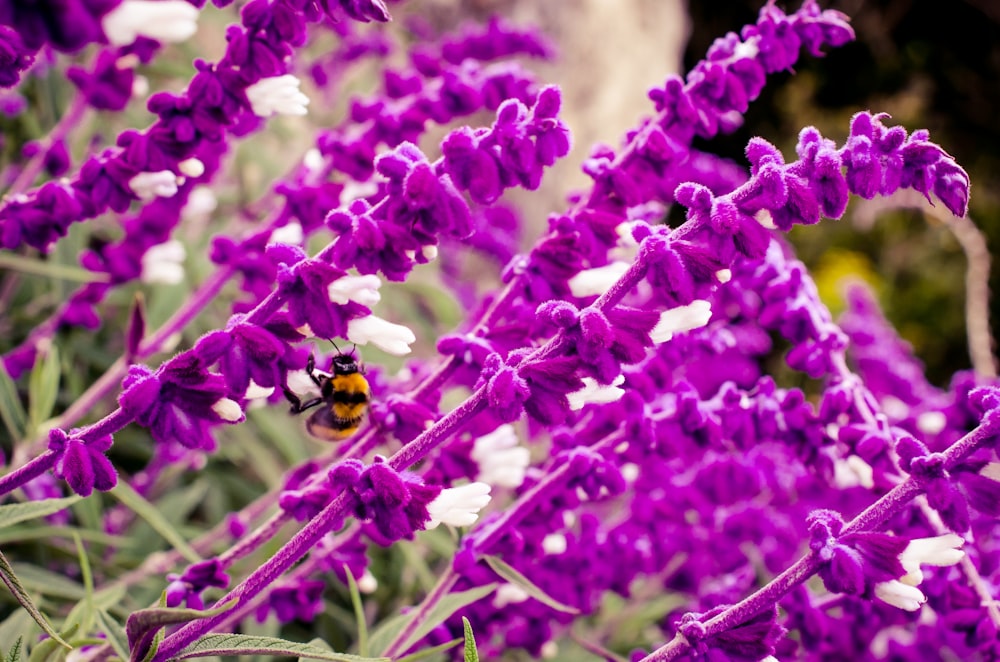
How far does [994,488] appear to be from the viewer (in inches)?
30.0

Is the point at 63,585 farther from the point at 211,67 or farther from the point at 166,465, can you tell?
the point at 211,67

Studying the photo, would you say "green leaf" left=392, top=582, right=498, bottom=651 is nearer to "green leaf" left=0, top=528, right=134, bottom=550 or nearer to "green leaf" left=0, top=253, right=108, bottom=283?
"green leaf" left=0, top=528, right=134, bottom=550

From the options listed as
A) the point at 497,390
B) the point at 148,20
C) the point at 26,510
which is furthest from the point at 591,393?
the point at 26,510

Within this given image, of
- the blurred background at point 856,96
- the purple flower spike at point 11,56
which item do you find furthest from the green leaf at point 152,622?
the blurred background at point 856,96

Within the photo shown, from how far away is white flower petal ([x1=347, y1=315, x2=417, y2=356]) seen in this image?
751 mm

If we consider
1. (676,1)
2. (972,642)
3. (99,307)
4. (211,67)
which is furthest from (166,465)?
(676,1)

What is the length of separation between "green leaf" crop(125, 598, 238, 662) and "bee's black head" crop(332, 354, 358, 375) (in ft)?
0.89

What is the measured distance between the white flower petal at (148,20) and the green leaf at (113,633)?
501mm

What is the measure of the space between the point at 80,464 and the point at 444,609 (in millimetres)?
392

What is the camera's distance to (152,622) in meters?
0.66

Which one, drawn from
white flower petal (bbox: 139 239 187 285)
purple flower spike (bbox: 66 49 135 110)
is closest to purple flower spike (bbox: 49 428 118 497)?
white flower petal (bbox: 139 239 187 285)

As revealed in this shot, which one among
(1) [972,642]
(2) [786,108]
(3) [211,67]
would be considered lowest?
(2) [786,108]

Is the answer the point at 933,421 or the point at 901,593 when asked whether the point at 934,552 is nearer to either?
the point at 901,593

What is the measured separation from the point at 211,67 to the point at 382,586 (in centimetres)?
85
